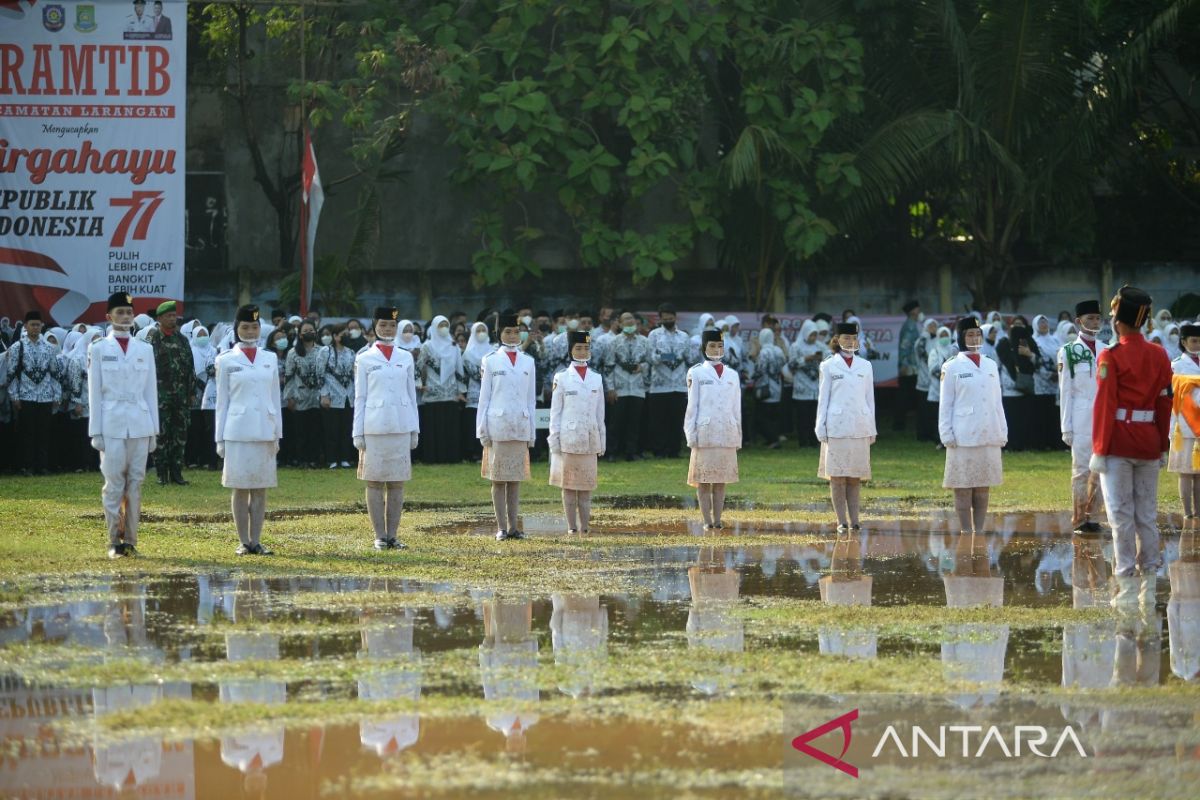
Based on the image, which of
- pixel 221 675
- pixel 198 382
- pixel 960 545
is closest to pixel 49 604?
pixel 221 675

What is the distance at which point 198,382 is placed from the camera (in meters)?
20.8

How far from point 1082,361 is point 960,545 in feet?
7.48

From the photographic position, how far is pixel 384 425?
13.2 metres

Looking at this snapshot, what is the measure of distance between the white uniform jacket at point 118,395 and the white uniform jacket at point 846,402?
Answer: 18.6 ft

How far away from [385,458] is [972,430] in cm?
490

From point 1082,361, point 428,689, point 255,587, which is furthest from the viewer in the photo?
point 1082,361

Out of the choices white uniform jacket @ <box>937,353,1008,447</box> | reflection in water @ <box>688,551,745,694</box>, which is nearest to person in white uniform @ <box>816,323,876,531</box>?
white uniform jacket @ <box>937,353,1008,447</box>

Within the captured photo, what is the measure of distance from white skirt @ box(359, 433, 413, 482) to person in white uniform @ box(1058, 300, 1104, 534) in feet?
18.1

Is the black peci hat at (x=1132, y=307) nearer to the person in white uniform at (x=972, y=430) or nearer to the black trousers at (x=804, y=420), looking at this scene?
the person in white uniform at (x=972, y=430)

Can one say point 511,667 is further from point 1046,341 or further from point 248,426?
point 1046,341

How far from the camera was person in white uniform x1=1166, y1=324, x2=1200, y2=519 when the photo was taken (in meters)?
14.4

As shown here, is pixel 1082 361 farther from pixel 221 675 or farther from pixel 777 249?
pixel 777 249

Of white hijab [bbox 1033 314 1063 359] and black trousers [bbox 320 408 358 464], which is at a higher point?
white hijab [bbox 1033 314 1063 359]

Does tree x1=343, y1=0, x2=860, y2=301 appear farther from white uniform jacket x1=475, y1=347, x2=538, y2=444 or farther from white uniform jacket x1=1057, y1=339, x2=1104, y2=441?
white uniform jacket x1=1057, y1=339, x2=1104, y2=441
